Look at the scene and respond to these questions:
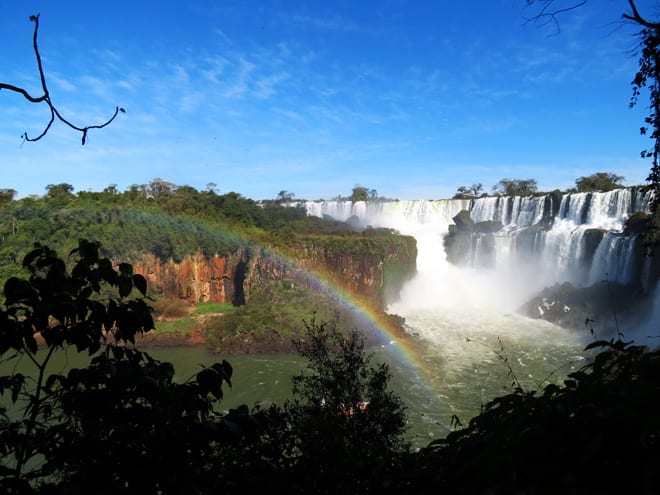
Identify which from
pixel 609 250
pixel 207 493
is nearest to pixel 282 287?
pixel 609 250

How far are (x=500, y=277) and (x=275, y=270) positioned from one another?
19483 millimetres

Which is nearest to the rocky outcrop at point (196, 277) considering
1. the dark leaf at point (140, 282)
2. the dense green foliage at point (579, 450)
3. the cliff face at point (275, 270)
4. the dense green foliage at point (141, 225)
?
the cliff face at point (275, 270)

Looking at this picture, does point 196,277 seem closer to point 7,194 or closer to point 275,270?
point 275,270

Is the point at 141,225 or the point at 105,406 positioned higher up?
the point at 141,225

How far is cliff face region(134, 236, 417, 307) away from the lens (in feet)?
94.1

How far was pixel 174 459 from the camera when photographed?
164 centimetres

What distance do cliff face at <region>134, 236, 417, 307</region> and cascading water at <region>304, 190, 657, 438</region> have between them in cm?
443

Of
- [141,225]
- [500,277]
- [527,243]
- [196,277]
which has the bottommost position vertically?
[196,277]

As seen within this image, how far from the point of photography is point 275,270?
1134 inches

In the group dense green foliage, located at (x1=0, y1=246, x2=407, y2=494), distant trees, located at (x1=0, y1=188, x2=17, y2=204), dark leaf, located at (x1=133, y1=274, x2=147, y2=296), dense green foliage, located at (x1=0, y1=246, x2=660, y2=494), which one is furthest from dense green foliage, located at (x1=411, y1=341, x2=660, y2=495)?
distant trees, located at (x1=0, y1=188, x2=17, y2=204)

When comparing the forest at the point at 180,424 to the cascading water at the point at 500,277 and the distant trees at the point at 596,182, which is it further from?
the distant trees at the point at 596,182

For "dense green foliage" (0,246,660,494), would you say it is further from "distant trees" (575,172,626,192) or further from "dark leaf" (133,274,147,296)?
"distant trees" (575,172,626,192)

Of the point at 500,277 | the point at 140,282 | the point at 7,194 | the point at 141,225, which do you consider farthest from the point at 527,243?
the point at 7,194

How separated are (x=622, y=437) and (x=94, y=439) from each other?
1949mm
